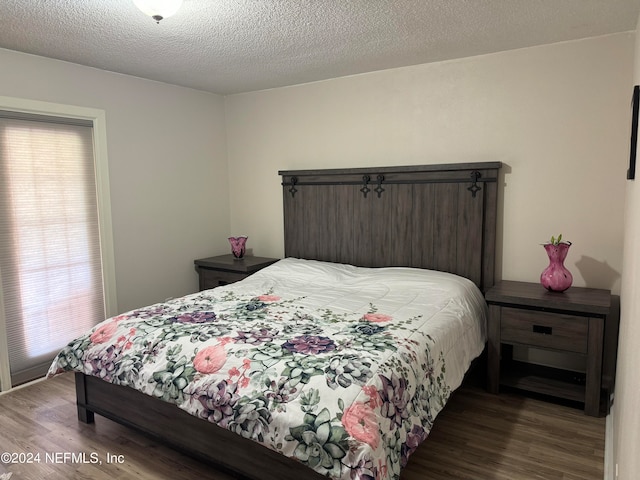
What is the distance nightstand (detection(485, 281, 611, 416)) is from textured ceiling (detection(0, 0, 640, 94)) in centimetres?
167

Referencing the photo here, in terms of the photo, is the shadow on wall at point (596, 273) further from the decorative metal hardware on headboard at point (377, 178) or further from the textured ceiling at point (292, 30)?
the textured ceiling at point (292, 30)

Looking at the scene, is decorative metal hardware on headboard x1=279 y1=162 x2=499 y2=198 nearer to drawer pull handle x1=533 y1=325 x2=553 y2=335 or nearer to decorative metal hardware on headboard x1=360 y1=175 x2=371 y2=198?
decorative metal hardware on headboard x1=360 y1=175 x2=371 y2=198

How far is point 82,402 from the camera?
8.72ft

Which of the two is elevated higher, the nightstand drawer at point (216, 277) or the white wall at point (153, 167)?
the white wall at point (153, 167)

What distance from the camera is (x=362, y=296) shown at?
3.06 metres

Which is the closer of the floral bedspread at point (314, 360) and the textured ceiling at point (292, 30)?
the floral bedspread at point (314, 360)

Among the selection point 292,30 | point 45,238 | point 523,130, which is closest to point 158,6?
point 292,30

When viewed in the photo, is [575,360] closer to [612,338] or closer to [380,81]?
[612,338]

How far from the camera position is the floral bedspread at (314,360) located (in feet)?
5.58

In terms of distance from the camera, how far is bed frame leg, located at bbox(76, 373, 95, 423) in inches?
103

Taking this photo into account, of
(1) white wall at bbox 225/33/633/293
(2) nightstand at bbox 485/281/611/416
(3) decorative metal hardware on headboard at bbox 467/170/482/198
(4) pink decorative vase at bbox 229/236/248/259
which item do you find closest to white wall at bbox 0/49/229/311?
(4) pink decorative vase at bbox 229/236/248/259

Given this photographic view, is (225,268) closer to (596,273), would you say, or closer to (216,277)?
(216,277)

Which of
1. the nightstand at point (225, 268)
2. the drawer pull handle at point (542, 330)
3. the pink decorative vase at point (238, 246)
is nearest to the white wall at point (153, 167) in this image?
the nightstand at point (225, 268)

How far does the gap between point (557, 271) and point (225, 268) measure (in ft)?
9.01
